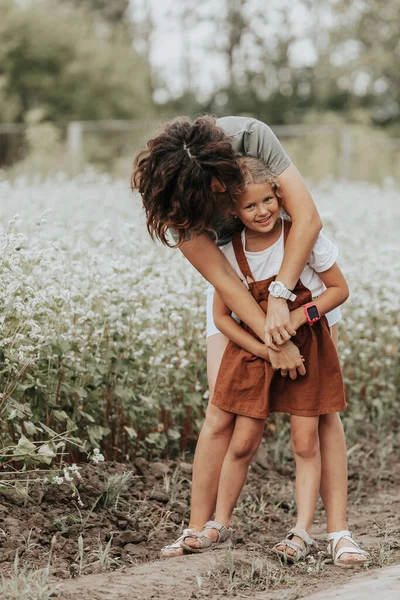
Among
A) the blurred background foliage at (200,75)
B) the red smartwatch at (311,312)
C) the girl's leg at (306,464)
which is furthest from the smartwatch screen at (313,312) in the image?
the blurred background foliage at (200,75)

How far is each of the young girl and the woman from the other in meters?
0.04

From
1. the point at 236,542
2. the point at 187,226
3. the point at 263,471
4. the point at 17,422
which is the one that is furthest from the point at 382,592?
the point at 263,471

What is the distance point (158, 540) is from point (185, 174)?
151cm

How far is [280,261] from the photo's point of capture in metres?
3.60

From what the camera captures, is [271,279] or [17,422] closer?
[271,279]

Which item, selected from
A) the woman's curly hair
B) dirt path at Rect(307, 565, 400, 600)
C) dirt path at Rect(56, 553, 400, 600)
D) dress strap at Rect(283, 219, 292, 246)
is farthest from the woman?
dirt path at Rect(307, 565, 400, 600)

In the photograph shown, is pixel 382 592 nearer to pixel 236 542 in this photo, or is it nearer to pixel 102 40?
pixel 236 542

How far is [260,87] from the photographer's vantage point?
32.8 m

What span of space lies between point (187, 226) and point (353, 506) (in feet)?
6.56

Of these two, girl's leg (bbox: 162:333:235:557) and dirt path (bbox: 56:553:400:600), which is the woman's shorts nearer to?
girl's leg (bbox: 162:333:235:557)

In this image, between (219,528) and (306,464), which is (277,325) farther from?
(219,528)

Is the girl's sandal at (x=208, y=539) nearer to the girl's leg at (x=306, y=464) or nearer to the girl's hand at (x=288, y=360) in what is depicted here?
the girl's leg at (x=306, y=464)

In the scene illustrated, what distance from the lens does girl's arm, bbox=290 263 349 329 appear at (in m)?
3.51

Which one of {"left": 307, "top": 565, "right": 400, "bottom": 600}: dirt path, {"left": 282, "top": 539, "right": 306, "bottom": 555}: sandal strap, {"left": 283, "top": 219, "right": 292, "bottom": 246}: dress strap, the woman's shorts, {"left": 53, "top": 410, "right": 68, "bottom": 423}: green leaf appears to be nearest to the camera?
{"left": 307, "top": 565, "right": 400, "bottom": 600}: dirt path
